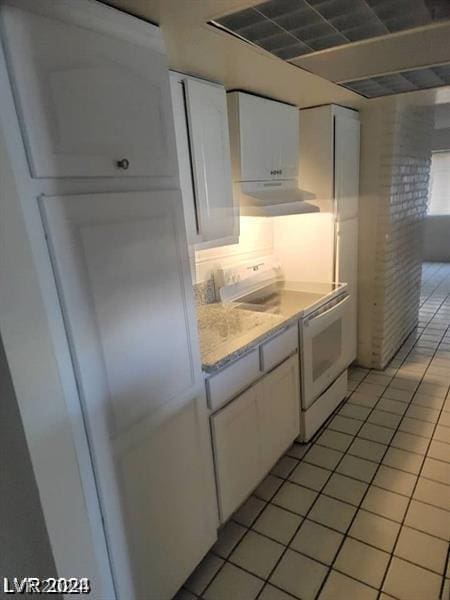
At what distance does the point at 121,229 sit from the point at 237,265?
1.51m

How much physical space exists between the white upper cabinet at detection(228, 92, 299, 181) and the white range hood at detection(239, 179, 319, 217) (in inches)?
1.6

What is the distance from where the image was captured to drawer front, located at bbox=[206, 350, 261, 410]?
157 centimetres

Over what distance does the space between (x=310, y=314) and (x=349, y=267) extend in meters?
0.96

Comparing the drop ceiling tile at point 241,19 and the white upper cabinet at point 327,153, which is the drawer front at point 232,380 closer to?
the drop ceiling tile at point 241,19

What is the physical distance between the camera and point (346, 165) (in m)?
2.79

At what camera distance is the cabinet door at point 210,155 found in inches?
65.7

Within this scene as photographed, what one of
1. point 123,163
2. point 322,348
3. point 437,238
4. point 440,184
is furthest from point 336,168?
point 437,238

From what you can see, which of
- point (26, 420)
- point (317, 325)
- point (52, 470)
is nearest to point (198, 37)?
point (26, 420)

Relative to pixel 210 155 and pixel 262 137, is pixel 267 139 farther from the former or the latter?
pixel 210 155

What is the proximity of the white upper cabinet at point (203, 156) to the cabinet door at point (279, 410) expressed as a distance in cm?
78

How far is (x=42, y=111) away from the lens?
919mm

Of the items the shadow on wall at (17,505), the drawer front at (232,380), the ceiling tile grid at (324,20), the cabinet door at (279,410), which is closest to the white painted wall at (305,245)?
the cabinet door at (279,410)

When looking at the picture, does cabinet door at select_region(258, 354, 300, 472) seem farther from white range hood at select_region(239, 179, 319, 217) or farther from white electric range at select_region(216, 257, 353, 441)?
white range hood at select_region(239, 179, 319, 217)

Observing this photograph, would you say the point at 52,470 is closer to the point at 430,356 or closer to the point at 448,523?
the point at 448,523
